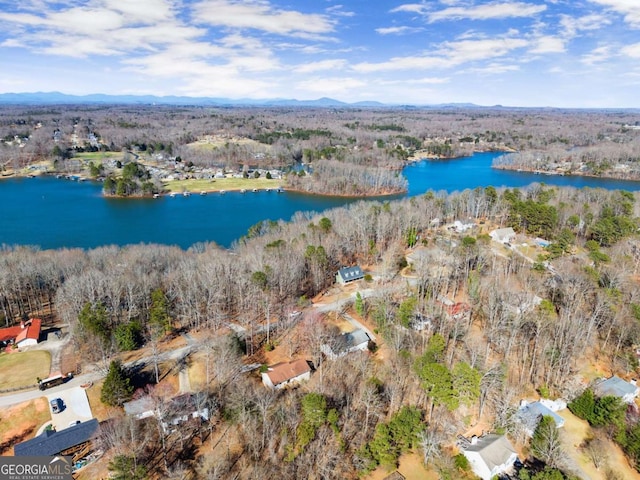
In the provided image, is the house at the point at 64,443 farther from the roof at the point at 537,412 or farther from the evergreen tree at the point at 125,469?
the roof at the point at 537,412

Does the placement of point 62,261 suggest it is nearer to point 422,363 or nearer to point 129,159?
point 422,363

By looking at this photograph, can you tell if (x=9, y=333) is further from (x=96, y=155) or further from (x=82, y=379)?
(x=96, y=155)

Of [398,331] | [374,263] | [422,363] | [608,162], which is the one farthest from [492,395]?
[608,162]

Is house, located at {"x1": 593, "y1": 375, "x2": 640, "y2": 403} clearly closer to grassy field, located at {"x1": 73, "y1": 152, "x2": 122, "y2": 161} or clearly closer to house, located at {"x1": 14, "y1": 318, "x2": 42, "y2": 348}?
house, located at {"x1": 14, "y1": 318, "x2": 42, "y2": 348}

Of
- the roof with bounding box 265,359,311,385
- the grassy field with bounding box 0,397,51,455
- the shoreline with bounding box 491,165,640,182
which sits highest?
the shoreline with bounding box 491,165,640,182

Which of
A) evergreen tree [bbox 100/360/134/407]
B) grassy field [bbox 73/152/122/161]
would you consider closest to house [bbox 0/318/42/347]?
evergreen tree [bbox 100/360/134/407]

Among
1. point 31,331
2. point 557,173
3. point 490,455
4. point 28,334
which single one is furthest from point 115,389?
point 557,173
